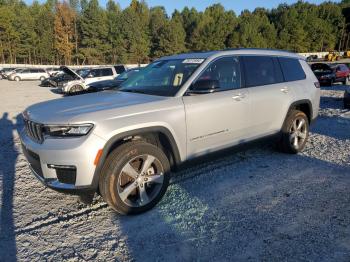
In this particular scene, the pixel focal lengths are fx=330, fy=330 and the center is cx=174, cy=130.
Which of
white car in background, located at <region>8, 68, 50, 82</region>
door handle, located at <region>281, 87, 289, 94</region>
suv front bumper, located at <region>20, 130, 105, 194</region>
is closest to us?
suv front bumper, located at <region>20, 130, 105, 194</region>

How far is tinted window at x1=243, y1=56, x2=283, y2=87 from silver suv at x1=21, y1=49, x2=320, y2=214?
0.02 m

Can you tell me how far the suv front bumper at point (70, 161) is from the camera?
3.27 metres

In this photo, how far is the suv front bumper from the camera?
327 centimetres

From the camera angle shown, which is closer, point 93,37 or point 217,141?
point 217,141

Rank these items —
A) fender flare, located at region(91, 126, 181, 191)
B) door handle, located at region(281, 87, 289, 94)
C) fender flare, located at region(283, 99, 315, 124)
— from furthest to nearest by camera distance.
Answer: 1. fender flare, located at region(283, 99, 315, 124)
2. door handle, located at region(281, 87, 289, 94)
3. fender flare, located at region(91, 126, 181, 191)


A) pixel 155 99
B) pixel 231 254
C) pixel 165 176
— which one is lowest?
pixel 231 254

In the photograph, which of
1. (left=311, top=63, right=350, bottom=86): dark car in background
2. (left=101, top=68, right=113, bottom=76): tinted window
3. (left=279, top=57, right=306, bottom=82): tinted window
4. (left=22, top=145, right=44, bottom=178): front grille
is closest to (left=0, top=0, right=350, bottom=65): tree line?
(left=101, top=68, right=113, bottom=76): tinted window

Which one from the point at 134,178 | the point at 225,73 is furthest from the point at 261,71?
the point at 134,178

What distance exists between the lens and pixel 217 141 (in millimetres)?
4398

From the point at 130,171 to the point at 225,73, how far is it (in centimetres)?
196

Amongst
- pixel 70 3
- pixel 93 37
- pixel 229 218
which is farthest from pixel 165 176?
pixel 70 3

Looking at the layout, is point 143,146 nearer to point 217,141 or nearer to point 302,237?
point 217,141

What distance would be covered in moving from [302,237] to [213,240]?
0.89m

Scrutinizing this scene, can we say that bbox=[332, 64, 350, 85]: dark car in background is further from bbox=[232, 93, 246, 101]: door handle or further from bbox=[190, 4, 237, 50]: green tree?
bbox=[190, 4, 237, 50]: green tree
